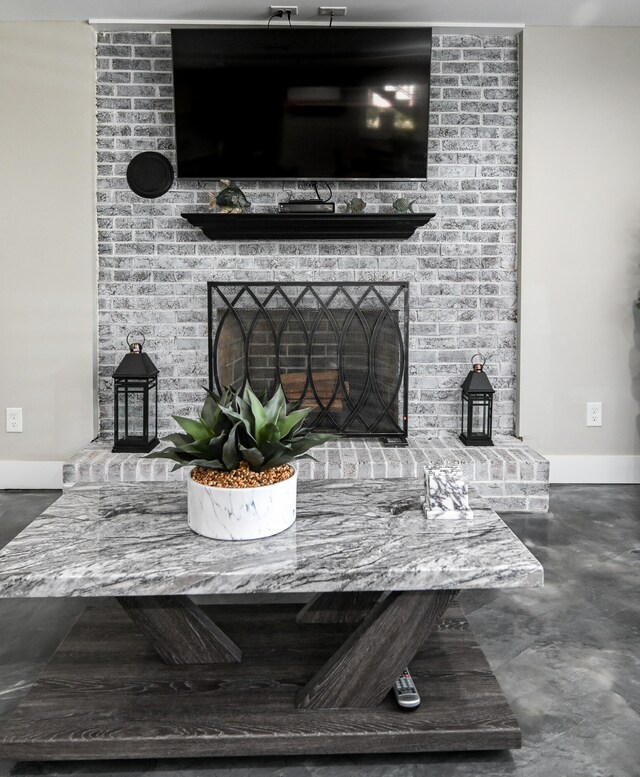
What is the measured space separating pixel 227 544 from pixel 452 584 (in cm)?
48

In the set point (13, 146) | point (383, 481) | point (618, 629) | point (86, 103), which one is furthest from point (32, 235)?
point (618, 629)

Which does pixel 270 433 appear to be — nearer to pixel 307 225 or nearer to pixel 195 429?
pixel 195 429

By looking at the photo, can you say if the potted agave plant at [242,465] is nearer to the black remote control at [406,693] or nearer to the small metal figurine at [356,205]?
the black remote control at [406,693]

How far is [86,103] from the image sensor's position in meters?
3.39

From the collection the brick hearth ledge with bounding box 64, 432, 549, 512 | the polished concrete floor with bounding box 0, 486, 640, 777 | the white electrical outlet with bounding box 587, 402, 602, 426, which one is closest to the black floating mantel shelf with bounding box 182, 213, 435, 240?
the brick hearth ledge with bounding box 64, 432, 549, 512

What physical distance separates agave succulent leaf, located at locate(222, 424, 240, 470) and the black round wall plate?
89.4 inches

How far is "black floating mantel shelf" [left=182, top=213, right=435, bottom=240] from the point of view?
3303mm

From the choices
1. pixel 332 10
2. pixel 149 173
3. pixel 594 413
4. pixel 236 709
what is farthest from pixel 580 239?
pixel 236 709

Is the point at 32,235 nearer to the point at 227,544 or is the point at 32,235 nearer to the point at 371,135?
the point at 371,135

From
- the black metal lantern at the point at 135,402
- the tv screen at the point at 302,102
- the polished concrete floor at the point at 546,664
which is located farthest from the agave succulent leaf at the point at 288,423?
the tv screen at the point at 302,102

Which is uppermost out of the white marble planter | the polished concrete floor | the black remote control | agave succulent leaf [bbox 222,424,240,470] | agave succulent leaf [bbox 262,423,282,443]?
agave succulent leaf [bbox 262,423,282,443]

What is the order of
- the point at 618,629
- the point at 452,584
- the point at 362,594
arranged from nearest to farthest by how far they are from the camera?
the point at 452,584, the point at 362,594, the point at 618,629

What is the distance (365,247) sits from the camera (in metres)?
3.53

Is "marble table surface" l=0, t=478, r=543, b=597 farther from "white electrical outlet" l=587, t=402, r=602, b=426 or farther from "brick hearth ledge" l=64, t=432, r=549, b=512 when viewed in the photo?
"white electrical outlet" l=587, t=402, r=602, b=426
